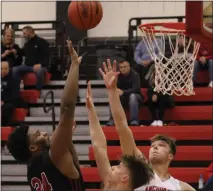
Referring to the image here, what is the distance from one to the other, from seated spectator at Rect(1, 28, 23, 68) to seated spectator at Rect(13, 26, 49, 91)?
0.41ft

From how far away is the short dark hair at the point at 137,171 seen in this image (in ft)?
11.0

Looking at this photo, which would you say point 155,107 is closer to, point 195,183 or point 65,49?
point 195,183

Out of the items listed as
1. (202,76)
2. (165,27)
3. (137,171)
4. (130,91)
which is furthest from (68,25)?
(137,171)

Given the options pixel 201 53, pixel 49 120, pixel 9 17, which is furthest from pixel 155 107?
pixel 9 17

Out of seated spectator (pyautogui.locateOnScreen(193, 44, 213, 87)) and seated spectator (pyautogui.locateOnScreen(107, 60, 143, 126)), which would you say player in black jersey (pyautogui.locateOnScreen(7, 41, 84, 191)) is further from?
seated spectator (pyautogui.locateOnScreen(193, 44, 213, 87))

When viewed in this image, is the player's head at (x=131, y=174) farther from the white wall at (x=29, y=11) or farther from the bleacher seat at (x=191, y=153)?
the white wall at (x=29, y=11)

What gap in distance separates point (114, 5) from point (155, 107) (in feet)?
11.1

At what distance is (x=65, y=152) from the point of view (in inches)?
143

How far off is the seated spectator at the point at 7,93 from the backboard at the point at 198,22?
535cm

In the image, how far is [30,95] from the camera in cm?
966

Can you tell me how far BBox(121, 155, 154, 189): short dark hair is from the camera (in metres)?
A: 3.34

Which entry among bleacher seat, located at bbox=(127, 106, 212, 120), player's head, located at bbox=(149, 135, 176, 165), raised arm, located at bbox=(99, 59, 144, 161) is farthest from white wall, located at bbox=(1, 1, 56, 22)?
raised arm, located at bbox=(99, 59, 144, 161)

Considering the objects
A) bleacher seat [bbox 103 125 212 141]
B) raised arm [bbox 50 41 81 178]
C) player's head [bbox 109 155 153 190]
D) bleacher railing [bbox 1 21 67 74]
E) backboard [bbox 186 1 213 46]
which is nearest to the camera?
player's head [bbox 109 155 153 190]

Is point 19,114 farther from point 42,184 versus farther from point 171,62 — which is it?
point 42,184
